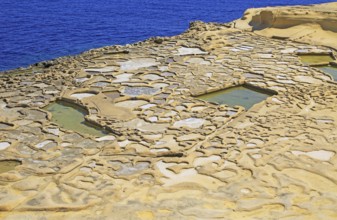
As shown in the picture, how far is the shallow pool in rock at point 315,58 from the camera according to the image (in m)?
11.9

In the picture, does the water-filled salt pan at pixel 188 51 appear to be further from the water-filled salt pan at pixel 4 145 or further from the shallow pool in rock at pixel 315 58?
the water-filled salt pan at pixel 4 145

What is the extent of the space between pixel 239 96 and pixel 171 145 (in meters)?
2.92

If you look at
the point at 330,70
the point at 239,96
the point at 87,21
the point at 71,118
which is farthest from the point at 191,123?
the point at 87,21

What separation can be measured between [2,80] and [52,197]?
5.93m

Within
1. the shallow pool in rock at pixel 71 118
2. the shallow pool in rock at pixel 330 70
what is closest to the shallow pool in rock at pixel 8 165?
the shallow pool in rock at pixel 71 118

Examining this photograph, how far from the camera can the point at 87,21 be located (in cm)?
2359

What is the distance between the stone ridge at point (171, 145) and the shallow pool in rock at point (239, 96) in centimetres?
16

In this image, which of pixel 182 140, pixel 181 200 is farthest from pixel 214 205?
pixel 182 140

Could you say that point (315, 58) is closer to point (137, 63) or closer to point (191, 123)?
point (137, 63)

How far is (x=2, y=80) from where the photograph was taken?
1066 cm

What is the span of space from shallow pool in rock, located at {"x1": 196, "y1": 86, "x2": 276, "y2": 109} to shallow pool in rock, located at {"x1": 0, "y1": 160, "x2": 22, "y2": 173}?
4.05 meters

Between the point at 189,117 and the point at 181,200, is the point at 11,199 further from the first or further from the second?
the point at 189,117

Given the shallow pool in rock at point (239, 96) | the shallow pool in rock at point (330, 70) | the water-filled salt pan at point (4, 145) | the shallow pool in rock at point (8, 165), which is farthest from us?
the shallow pool in rock at point (330, 70)

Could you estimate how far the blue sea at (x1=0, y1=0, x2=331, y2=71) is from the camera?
18.0 metres
